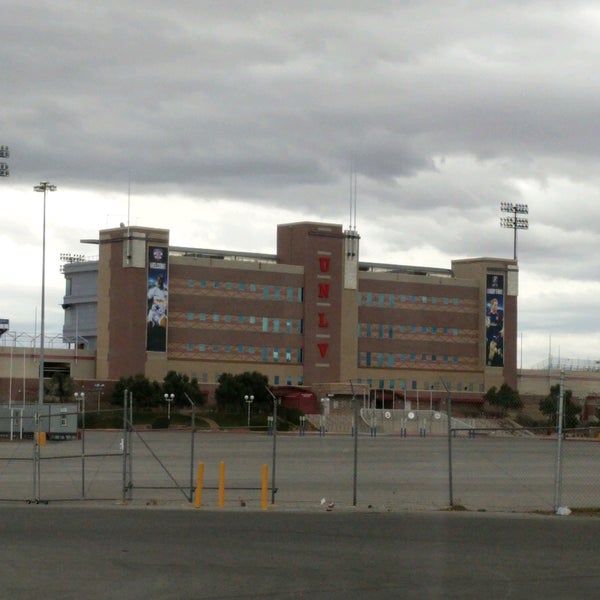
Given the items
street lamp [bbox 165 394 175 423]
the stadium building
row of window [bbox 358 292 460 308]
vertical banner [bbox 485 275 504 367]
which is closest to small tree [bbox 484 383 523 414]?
the stadium building

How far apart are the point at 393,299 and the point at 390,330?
12.0 ft

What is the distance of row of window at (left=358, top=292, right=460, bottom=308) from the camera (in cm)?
13950

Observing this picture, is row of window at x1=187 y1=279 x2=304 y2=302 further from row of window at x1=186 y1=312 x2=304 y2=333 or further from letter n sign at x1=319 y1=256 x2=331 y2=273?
letter n sign at x1=319 y1=256 x2=331 y2=273

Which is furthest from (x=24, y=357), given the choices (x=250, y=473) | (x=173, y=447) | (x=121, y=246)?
(x=250, y=473)

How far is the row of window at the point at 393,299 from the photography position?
13950cm

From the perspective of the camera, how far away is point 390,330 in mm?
142000

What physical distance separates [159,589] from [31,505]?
1526cm

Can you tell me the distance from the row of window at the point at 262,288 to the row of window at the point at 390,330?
894 cm

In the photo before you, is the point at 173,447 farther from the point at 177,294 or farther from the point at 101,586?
the point at 177,294

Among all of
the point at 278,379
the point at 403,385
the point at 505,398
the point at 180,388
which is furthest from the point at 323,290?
the point at 505,398

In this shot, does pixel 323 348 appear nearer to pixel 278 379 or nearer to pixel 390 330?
pixel 278 379

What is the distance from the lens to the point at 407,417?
120500 mm

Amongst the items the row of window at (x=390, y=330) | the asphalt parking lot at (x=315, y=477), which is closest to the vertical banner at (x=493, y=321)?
the row of window at (x=390, y=330)

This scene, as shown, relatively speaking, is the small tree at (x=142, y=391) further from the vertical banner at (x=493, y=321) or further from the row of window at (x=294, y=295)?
the vertical banner at (x=493, y=321)
